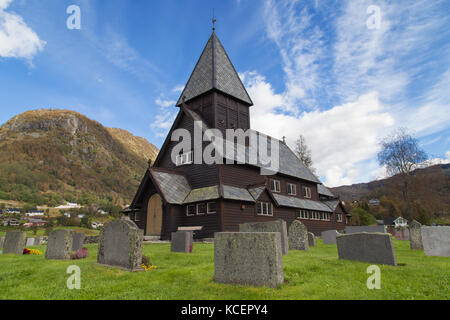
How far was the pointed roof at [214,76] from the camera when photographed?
29.9 metres

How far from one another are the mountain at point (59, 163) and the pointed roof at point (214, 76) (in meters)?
84.6

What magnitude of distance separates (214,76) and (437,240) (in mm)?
24317

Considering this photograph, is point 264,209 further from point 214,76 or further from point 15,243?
point 15,243

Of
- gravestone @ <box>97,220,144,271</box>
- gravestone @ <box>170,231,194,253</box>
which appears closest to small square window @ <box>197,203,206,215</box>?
gravestone @ <box>170,231,194,253</box>

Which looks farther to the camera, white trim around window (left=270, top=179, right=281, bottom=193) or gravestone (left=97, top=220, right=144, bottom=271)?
white trim around window (left=270, top=179, right=281, bottom=193)

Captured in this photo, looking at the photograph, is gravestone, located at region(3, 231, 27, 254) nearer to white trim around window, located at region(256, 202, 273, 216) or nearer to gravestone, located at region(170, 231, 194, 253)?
gravestone, located at region(170, 231, 194, 253)

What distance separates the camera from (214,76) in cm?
2952

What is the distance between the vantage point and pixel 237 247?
22.4 ft

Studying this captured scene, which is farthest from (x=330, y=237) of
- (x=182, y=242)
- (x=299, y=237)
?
(x=182, y=242)

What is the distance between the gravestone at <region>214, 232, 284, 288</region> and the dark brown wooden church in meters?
13.9

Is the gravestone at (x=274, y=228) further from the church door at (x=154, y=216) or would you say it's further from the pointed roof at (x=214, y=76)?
the pointed roof at (x=214, y=76)

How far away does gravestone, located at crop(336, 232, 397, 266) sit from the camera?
886cm

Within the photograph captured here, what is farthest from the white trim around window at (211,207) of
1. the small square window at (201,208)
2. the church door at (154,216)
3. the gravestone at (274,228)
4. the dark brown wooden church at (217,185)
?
the gravestone at (274,228)

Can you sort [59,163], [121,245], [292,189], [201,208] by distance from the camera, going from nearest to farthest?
[121,245], [201,208], [292,189], [59,163]
